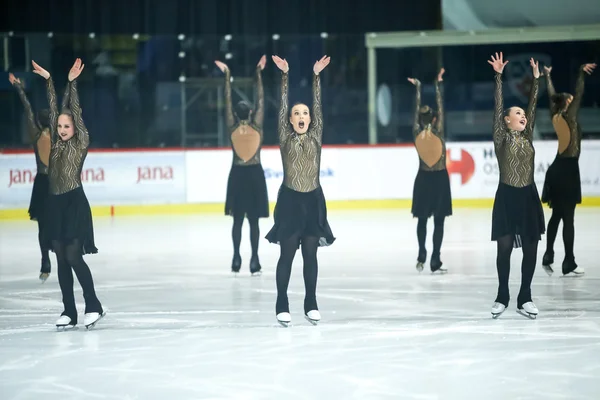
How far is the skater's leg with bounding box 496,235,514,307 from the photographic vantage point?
6875 mm

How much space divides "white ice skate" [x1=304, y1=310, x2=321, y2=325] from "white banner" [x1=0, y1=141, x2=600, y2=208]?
30.0 ft

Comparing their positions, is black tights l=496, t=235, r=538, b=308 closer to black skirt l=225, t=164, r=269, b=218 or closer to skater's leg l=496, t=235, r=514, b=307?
skater's leg l=496, t=235, r=514, b=307

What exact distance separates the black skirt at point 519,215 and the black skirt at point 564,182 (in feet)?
7.31

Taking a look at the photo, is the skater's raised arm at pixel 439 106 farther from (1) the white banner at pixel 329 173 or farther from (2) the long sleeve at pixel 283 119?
(1) the white banner at pixel 329 173

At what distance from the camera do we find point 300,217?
676 cm

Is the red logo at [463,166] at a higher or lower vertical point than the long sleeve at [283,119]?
lower

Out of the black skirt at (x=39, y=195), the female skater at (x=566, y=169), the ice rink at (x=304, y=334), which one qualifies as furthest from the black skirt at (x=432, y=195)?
the black skirt at (x=39, y=195)

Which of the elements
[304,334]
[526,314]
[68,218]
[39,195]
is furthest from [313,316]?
[39,195]

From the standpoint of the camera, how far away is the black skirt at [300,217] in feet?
22.2

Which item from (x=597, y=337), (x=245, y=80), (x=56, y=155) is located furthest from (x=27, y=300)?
(x=245, y=80)

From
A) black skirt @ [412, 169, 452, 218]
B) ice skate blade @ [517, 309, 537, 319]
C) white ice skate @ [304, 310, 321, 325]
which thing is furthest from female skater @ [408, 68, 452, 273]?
white ice skate @ [304, 310, 321, 325]

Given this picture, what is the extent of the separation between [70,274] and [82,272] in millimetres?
127

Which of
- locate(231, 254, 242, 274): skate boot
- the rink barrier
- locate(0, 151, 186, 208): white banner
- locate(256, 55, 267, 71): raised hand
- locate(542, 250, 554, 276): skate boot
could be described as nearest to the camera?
locate(256, 55, 267, 71): raised hand

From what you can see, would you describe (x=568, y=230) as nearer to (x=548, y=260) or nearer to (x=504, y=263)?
(x=548, y=260)
